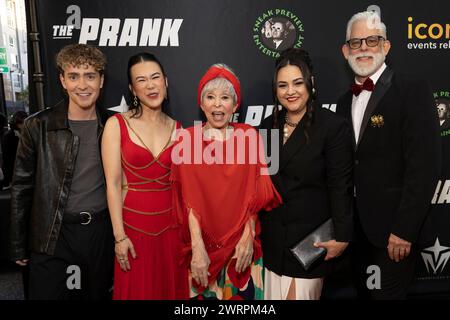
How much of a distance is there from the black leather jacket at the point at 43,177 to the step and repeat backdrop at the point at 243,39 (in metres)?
0.74

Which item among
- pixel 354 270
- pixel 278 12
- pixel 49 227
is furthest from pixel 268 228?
pixel 278 12

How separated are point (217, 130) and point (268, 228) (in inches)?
24.2

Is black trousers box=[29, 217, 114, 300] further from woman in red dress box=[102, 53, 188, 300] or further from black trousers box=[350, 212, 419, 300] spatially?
black trousers box=[350, 212, 419, 300]

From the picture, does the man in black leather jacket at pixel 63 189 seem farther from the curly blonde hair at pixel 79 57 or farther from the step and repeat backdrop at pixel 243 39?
the step and repeat backdrop at pixel 243 39

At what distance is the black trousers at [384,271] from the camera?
210 cm

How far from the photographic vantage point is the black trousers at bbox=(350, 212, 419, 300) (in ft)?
6.89

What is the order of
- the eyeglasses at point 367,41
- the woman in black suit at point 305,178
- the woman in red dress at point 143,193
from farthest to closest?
the eyeglasses at point 367,41
the woman in red dress at point 143,193
the woman in black suit at point 305,178

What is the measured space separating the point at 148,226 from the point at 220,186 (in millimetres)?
508

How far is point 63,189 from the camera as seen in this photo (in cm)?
207

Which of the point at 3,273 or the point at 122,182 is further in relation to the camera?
the point at 3,273

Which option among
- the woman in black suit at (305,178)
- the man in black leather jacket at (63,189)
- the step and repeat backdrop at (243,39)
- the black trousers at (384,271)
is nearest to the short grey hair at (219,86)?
the woman in black suit at (305,178)

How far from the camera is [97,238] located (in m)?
2.15

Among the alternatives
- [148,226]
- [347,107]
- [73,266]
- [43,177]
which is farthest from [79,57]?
[347,107]
